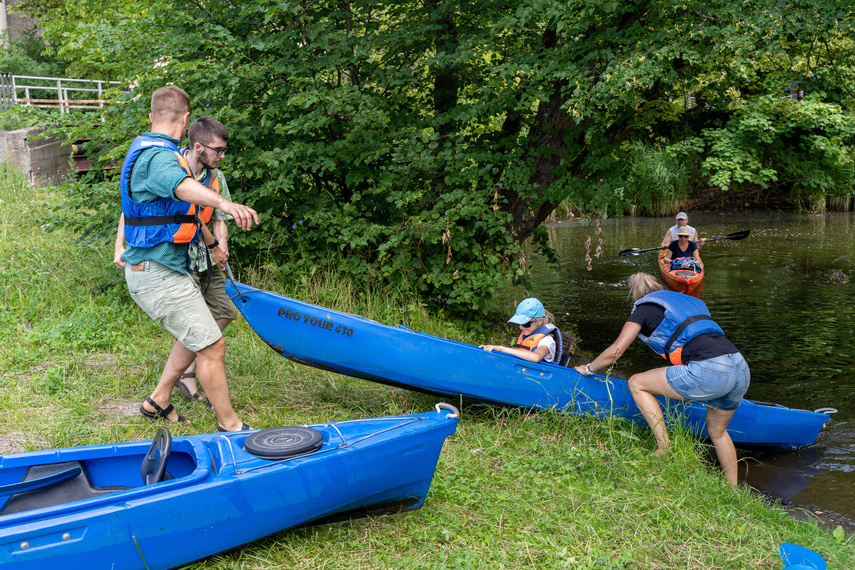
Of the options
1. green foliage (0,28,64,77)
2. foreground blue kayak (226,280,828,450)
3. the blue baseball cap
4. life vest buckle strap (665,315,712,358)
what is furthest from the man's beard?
green foliage (0,28,64,77)

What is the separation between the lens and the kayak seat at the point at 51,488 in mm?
2965

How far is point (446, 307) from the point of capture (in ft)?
23.2

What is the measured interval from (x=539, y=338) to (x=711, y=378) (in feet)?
3.77

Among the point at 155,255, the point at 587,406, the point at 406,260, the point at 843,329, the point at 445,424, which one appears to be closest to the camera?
the point at 445,424

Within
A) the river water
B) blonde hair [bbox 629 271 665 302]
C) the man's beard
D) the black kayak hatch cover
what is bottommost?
the river water

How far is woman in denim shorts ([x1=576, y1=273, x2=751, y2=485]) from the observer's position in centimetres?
419

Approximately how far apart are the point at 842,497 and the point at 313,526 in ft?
11.3

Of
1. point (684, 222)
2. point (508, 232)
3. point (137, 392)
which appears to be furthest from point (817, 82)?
point (137, 392)

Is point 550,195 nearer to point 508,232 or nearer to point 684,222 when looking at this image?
point 508,232

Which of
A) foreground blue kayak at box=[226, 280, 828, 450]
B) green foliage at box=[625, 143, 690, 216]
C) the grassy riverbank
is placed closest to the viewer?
the grassy riverbank

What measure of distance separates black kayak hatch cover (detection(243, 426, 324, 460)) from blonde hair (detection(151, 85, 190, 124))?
69.4 inches

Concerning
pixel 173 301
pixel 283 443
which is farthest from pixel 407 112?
pixel 283 443

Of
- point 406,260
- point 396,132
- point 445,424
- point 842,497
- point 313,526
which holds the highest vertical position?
point 396,132

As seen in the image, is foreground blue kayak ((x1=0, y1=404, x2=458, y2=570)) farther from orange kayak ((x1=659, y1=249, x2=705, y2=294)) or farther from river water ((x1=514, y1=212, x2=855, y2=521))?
orange kayak ((x1=659, y1=249, x2=705, y2=294))
